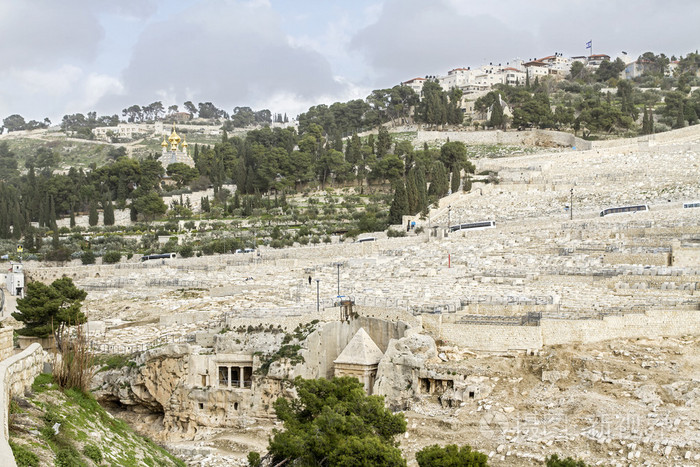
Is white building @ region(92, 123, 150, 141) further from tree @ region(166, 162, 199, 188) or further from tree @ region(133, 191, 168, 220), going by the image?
tree @ region(133, 191, 168, 220)

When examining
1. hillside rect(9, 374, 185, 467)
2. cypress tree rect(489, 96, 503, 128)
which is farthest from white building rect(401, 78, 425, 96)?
hillside rect(9, 374, 185, 467)

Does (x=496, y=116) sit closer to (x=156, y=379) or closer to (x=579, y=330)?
(x=579, y=330)

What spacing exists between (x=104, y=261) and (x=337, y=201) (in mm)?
20785

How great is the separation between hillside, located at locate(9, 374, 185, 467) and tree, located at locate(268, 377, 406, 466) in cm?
294

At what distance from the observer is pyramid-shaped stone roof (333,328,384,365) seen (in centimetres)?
2536

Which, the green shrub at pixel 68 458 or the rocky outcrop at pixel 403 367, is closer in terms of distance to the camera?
the green shrub at pixel 68 458

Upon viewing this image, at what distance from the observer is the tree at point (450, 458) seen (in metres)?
15.6

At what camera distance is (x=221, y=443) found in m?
24.4

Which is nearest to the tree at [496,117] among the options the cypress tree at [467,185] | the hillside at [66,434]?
the cypress tree at [467,185]

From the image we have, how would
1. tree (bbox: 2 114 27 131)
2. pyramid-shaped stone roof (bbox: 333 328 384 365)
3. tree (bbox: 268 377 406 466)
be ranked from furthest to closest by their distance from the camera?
tree (bbox: 2 114 27 131) < pyramid-shaped stone roof (bbox: 333 328 384 365) < tree (bbox: 268 377 406 466)

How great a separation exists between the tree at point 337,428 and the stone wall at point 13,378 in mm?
5681

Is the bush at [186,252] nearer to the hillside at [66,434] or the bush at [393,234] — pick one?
the bush at [393,234]

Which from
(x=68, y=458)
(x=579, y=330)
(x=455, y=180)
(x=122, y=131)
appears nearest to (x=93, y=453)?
(x=68, y=458)

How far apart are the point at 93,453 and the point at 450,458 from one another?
6383 millimetres
